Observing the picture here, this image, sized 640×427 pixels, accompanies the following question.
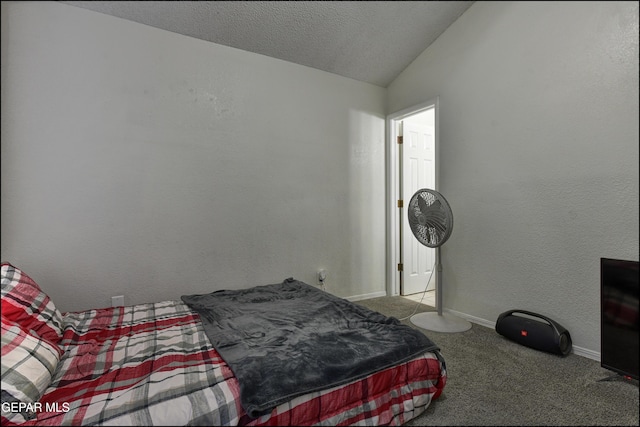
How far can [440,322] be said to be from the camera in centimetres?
228

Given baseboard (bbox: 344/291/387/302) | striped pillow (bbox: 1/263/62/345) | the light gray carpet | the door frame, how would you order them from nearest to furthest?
the light gray carpet < striped pillow (bbox: 1/263/62/345) < baseboard (bbox: 344/291/387/302) < the door frame

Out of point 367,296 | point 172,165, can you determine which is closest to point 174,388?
point 172,165

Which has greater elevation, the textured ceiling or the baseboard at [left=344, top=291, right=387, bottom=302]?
the textured ceiling

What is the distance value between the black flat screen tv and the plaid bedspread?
23.0 inches

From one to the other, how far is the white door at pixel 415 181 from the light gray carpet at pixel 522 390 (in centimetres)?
130

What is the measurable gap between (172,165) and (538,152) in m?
2.26

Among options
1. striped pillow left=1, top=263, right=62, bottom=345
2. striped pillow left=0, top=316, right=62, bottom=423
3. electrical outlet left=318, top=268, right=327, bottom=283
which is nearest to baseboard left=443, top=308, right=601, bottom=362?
electrical outlet left=318, top=268, right=327, bottom=283

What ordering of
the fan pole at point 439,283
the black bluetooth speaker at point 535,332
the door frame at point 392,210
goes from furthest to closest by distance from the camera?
the door frame at point 392,210, the fan pole at point 439,283, the black bluetooth speaker at point 535,332

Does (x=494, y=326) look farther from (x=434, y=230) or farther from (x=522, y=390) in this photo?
(x=522, y=390)

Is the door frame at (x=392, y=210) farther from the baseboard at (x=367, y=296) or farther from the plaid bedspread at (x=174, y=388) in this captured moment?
the plaid bedspread at (x=174, y=388)

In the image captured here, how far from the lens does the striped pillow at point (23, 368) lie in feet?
2.95

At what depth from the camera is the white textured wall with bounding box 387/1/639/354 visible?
1.09 metres

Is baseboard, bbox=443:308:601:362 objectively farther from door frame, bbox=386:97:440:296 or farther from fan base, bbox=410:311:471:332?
door frame, bbox=386:97:440:296

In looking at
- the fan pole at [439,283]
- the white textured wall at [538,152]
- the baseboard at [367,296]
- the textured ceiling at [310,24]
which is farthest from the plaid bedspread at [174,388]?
the baseboard at [367,296]
